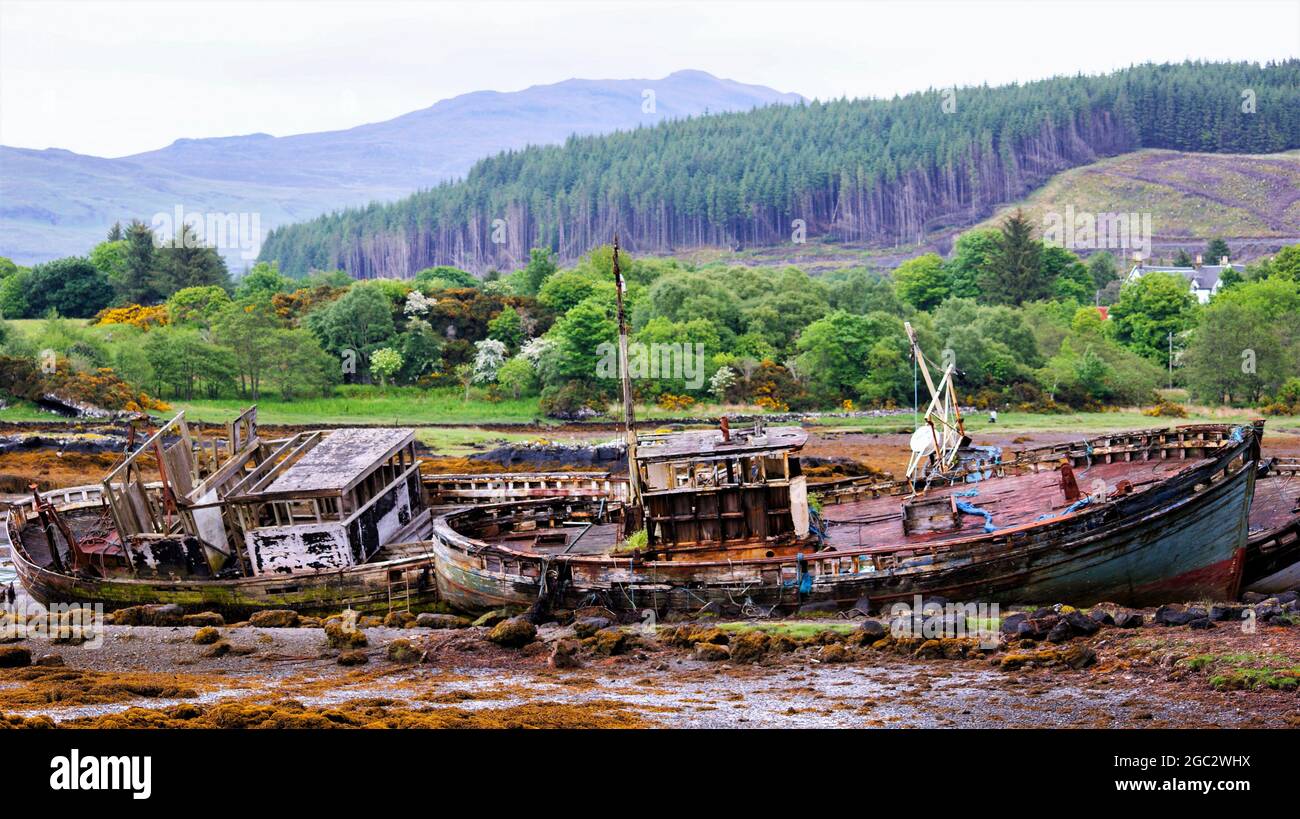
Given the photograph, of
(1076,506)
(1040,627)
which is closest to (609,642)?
(1040,627)

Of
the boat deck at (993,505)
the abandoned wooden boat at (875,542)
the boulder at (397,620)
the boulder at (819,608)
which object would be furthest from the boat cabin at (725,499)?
the boulder at (397,620)

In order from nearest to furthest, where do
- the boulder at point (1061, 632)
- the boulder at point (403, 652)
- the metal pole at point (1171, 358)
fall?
the boulder at point (1061, 632)
the boulder at point (403, 652)
the metal pole at point (1171, 358)

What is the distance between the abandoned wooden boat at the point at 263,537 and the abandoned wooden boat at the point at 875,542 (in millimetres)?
2064

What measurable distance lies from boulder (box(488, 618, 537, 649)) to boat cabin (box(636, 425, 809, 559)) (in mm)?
4354

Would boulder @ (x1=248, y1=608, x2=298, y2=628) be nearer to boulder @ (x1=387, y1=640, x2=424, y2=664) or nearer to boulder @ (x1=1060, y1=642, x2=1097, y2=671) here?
boulder @ (x1=387, y1=640, x2=424, y2=664)

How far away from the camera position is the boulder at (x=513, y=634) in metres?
30.0

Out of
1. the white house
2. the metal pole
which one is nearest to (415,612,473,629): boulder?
the metal pole

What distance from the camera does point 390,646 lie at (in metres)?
29.9

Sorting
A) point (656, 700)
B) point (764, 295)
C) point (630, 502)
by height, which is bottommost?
point (656, 700)

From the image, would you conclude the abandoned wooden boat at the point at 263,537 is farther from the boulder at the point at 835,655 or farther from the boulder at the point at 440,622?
the boulder at the point at 835,655

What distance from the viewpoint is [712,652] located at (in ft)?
92.8
